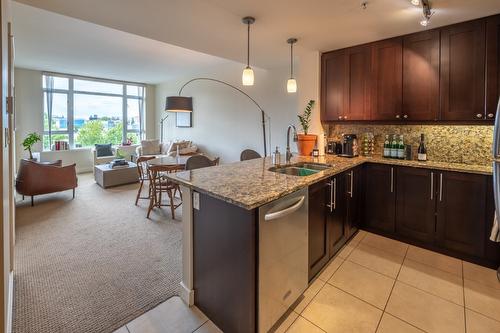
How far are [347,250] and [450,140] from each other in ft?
5.93

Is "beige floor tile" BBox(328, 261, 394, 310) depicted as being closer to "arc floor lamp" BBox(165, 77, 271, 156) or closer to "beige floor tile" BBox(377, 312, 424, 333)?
"beige floor tile" BBox(377, 312, 424, 333)

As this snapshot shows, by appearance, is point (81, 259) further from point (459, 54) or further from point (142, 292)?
point (459, 54)

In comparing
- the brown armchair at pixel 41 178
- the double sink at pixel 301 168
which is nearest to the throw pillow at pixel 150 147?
the brown armchair at pixel 41 178

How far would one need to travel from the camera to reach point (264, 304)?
61.8 inches

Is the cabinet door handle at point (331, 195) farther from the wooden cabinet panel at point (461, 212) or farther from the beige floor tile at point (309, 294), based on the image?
the wooden cabinet panel at point (461, 212)

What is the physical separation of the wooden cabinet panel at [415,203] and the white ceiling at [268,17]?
157cm

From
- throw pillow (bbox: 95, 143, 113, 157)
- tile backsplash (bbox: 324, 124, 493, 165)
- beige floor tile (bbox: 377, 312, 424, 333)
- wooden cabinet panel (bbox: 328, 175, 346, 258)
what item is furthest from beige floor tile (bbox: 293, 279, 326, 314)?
throw pillow (bbox: 95, 143, 113, 157)

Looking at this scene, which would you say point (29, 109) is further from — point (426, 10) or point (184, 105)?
point (426, 10)

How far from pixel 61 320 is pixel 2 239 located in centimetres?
95

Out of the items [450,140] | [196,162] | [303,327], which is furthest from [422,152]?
[196,162]

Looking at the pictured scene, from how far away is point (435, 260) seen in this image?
262 cm

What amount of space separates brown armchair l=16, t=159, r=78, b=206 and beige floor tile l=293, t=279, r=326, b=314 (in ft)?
15.1

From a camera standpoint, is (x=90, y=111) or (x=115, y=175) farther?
(x=90, y=111)

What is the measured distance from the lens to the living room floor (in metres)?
1.76
